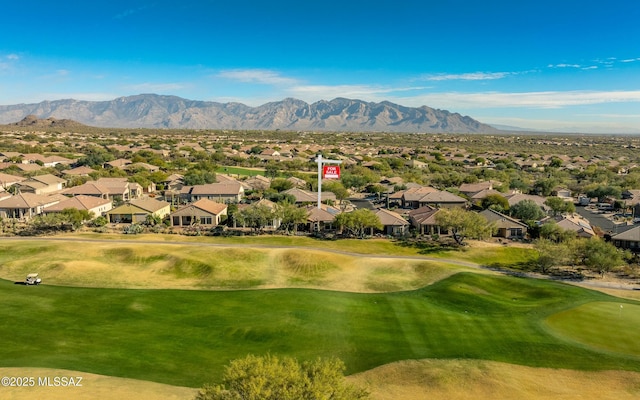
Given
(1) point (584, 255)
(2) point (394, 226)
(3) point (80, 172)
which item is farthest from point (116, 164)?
(1) point (584, 255)

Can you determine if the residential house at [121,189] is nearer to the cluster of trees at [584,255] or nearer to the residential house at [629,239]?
the cluster of trees at [584,255]

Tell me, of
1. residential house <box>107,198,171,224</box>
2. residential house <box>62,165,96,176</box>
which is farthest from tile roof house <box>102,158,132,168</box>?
residential house <box>107,198,171,224</box>

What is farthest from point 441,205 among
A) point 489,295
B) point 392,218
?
point 489,295

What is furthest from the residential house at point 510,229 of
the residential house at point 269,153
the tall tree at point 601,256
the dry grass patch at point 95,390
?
the residential house at point 269,153

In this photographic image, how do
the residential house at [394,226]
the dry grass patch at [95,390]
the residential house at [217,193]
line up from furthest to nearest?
the residential house at [217,193] < the residential house at [394,226] < the dry grass patch at [95,390]

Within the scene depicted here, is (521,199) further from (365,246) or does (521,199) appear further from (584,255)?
(365,246)

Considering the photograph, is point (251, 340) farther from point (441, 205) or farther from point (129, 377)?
point (441, 205)

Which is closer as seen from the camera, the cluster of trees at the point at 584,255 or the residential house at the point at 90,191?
the cluster of trees at the point at 584,255
